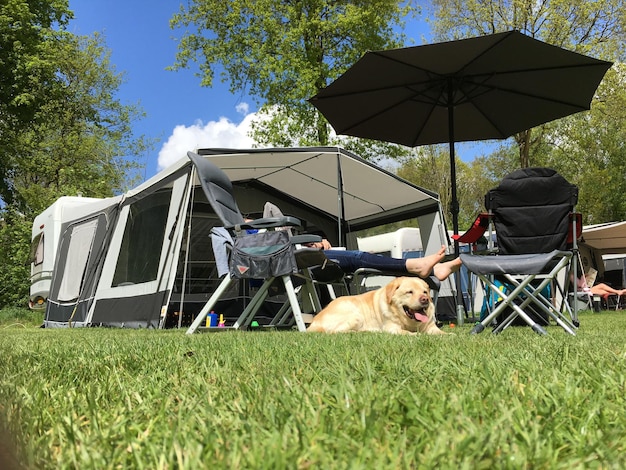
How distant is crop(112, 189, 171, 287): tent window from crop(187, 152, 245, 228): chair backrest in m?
2.07

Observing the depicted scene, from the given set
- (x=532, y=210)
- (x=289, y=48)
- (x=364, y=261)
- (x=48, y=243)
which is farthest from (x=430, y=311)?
(x=289, y=48)

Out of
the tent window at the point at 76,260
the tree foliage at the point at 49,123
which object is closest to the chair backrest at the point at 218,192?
the tent window at the point at 76,260

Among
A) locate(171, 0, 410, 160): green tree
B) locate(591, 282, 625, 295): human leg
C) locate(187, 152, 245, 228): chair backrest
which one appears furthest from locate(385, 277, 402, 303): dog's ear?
locate(171, 0, 410, 160): green tree

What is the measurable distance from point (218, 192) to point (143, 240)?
2.79 metres

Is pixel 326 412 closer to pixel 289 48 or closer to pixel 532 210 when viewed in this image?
pixel 532 210

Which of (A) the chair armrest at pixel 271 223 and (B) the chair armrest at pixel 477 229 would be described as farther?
(B) the chair armrest at pixel 477 229

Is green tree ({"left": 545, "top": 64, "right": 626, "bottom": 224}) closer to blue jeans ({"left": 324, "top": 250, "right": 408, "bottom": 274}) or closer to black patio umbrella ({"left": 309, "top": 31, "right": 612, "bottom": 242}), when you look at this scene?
black patio umbrella ({"left": 309, "top": 31, "right": 612, "bottom": 242})

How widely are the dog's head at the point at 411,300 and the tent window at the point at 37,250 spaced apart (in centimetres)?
802

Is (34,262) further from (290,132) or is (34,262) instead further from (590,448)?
(590,448)

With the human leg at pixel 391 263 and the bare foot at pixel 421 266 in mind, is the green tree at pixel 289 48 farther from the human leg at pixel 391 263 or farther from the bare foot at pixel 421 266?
the bare foot at pixel 421 266

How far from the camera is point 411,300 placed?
382 cm

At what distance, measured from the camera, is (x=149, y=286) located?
6320mm

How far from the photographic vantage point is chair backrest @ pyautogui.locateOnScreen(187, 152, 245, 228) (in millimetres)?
4264

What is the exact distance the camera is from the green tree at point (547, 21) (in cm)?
1494
